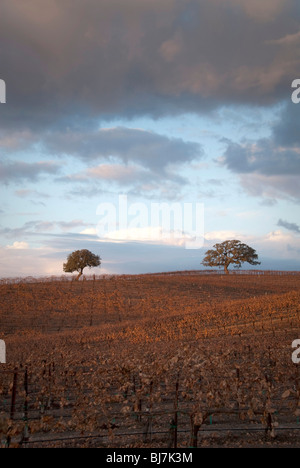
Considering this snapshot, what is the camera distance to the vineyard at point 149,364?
7930mm

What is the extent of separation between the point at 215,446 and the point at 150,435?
138 cm

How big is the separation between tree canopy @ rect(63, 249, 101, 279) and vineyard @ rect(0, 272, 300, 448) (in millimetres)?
10576

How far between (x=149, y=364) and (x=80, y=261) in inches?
2059

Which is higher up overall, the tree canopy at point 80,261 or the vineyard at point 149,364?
the tree canopy at point 80,261

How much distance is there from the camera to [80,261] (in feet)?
207

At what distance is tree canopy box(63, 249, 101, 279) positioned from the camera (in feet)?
206

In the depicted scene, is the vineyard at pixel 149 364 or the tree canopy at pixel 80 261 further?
the tree canopy at pixel 80 261

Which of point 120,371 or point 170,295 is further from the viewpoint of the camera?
point 170,295

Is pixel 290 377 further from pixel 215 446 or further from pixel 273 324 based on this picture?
pixel 273 324

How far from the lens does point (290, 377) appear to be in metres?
11.1

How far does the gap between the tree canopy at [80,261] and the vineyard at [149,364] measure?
10576mm

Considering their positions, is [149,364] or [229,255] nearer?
[149,364]
